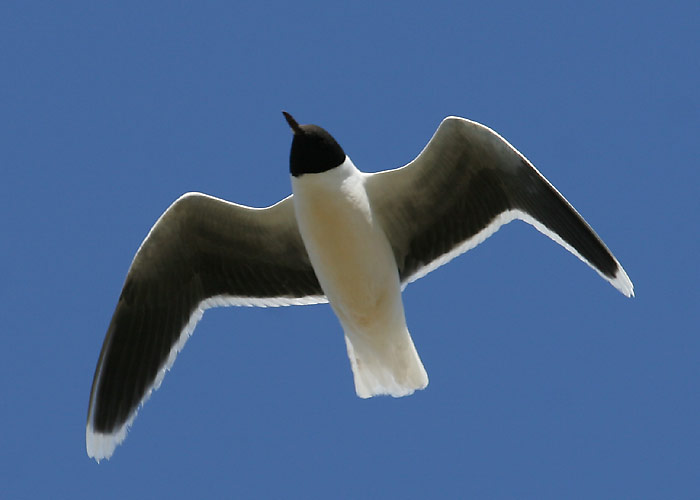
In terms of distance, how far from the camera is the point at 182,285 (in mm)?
6801

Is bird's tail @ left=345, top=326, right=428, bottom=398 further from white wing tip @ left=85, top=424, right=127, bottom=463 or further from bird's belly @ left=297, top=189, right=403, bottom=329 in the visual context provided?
white wing tip @ left=85, top=424, right=127, bottom=463

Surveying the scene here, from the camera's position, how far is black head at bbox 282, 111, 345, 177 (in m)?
6.28

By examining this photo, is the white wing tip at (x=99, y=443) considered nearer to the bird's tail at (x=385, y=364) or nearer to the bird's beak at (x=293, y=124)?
the bird's tail at (x=385, y=364)

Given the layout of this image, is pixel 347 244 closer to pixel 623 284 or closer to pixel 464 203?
pixel 464 203

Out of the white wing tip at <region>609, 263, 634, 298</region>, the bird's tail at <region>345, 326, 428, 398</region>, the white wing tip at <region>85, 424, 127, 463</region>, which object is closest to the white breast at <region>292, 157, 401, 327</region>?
the bird's tail at <region>345, 326, 428, 398</region>

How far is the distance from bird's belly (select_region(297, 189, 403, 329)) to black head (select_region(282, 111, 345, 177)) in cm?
15

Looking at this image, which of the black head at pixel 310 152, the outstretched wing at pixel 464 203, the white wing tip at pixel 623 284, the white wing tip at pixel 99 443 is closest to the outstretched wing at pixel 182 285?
the white wing tip at pixel 99 443

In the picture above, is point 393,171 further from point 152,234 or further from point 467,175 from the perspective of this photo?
point 152,234

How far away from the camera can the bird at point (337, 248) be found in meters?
6.30

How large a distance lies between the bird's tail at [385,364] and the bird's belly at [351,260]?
104 mm

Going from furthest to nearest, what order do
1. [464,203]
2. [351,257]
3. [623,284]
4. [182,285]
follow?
[182,285], [464,203], [351,257], [623,284]

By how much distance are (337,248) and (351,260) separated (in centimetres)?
9

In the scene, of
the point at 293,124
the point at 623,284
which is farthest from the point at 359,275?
the point at 623,284

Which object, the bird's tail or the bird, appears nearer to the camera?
the bird
